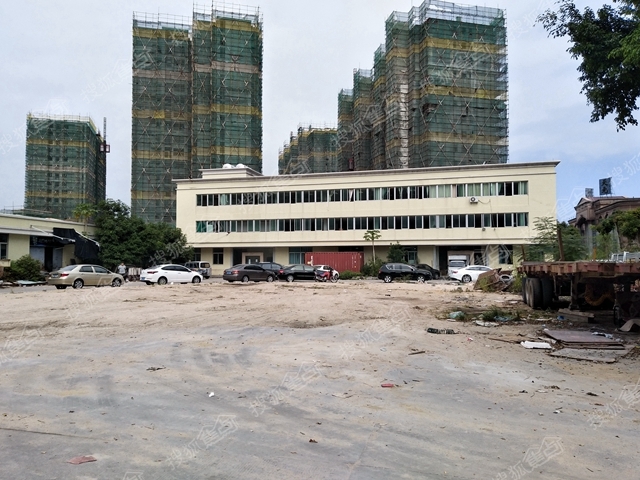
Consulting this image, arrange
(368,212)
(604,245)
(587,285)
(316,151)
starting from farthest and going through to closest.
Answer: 1. (316,151)
2. (368,212)
3. (604,245)
4. (587,285)

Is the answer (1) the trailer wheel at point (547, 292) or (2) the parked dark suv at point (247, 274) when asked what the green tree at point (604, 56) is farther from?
(2) the parked dark suv at point (247, 274)

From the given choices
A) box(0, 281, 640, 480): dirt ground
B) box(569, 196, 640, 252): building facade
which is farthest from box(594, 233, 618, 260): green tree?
box(569, 196, 640, 252): building facade

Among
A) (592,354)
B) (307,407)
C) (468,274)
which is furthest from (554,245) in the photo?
(307,407)

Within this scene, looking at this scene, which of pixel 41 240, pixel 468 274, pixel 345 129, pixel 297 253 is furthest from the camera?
pixel 345 129

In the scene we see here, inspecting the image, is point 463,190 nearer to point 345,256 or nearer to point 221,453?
point 345,256

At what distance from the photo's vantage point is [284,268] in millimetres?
37875

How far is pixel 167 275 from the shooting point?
106 feet

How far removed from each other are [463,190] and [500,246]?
21.2 feet

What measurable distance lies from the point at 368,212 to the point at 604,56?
37.9 m

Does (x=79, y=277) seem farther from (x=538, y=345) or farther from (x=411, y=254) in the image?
(x=411, y=254)

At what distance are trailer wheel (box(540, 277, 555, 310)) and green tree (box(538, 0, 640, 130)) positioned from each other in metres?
4.88

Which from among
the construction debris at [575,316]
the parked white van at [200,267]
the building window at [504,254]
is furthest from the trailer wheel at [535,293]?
the building window at [504,254]

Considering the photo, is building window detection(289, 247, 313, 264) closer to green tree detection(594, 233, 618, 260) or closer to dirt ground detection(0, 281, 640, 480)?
green tree detection(594, 233, 618, 260)

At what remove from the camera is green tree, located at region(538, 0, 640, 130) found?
12781 mm
